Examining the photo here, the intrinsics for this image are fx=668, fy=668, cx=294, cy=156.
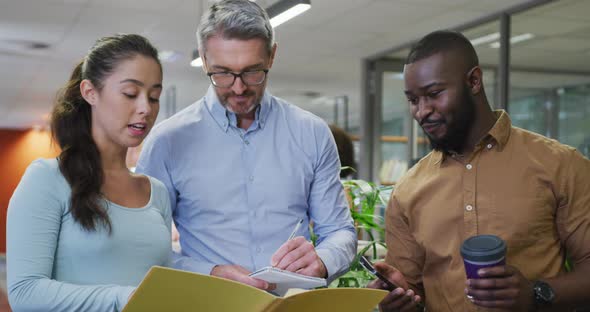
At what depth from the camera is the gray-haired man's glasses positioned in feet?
5.42

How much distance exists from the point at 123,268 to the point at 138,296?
0.29 meters

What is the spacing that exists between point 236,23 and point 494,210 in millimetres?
799

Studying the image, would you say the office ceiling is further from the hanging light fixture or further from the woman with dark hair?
the woman with dark hair

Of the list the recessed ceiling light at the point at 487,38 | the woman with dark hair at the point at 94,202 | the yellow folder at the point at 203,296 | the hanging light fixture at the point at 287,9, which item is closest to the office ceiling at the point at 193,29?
the hanging light fixture at the point at 287,9

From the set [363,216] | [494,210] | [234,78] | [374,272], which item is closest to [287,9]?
[363,216]

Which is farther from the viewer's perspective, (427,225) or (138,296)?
(427,225)

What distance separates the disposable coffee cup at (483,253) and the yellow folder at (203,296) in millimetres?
289

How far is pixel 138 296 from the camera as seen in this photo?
1159mm

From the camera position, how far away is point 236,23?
1.66 metres

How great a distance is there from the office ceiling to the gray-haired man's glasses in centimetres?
249

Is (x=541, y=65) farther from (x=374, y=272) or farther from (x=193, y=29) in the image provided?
(x=374, y=272)

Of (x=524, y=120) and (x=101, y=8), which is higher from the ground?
(x=101, y=8)

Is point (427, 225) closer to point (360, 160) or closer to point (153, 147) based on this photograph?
point (153, 147)

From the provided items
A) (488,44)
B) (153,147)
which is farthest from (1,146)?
(153,147)
